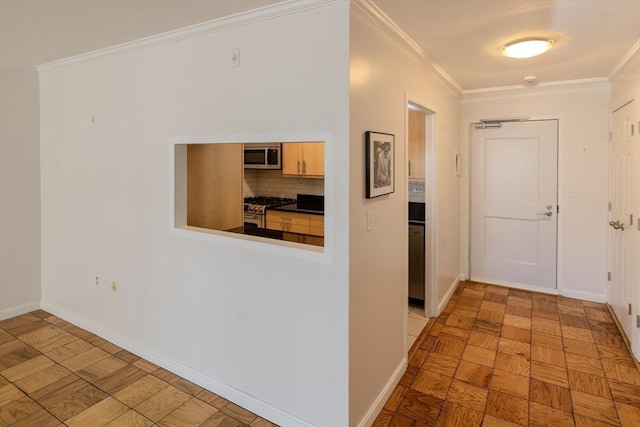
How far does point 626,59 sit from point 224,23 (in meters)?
3.21

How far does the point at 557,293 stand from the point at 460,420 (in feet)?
9.25

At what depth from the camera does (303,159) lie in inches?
207

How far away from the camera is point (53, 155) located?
365cm

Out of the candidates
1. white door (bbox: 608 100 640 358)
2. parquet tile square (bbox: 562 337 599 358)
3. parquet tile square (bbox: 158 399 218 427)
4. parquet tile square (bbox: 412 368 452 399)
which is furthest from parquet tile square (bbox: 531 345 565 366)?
parquet tile square (bbox: 158 399 218 427)

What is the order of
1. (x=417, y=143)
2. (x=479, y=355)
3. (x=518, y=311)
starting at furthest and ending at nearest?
(x=417, y=143), (x=518, y=311), (x=479, y=355)

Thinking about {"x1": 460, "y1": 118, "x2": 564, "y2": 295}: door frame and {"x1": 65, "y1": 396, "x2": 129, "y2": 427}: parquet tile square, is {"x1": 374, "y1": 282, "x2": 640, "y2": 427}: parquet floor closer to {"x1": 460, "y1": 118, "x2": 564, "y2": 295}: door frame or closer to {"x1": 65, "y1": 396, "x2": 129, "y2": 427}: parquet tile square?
{"x1": 460, "y1": 118, "x2": 564, "y2": 295}: door frame

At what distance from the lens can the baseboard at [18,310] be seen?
3.70 metres

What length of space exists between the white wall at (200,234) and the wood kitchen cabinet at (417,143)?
2.45 metres

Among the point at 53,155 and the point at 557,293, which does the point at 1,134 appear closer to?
the point at 53,155

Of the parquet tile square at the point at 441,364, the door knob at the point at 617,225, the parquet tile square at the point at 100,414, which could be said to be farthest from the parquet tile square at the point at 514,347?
the parquet tile square at the point at 100,414

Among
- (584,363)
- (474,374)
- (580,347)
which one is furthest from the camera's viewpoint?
(580,347)

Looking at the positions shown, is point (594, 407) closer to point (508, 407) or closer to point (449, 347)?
point (508, 407)

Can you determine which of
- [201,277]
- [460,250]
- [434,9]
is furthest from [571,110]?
[201,277]

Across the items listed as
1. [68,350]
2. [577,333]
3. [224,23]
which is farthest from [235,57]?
[577,333]
